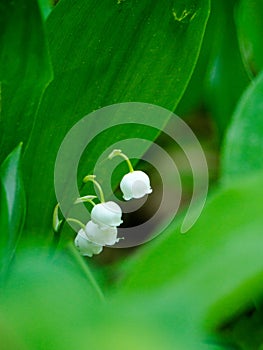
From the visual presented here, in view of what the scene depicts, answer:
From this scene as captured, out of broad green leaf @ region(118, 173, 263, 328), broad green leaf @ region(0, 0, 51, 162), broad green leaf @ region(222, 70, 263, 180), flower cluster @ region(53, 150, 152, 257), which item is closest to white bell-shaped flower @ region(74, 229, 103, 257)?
flower cluster @ region(53, 150, 152, 257)

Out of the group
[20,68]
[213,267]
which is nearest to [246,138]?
[20,68]

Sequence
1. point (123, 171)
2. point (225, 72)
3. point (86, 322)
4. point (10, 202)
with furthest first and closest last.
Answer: point (225, 72)
point (123, 171)
point (10, 202)
point (86, 322)

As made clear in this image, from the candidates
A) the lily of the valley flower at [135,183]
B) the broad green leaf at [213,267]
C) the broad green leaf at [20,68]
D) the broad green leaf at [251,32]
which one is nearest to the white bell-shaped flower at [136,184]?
the lily of the valley flower at [135,183]

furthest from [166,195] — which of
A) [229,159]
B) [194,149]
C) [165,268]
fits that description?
[165,268]

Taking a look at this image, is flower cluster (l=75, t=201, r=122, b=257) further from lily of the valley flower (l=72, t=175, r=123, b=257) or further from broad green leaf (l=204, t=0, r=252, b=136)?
broad green leaf (l=204, t=0, r=252, b=136)

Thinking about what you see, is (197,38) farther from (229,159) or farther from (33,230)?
(33,230)

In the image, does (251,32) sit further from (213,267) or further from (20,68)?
(213,267)
